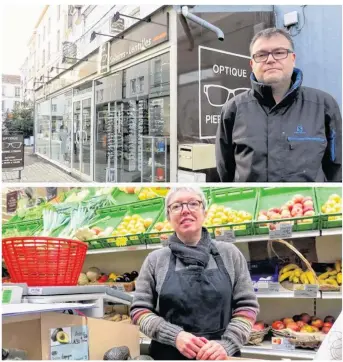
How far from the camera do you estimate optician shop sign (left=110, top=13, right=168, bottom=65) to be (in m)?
2.14

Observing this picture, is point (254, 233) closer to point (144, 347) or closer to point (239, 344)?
point (239, 344)

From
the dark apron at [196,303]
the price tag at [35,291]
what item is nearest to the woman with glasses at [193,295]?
the dark apron at [196,303]

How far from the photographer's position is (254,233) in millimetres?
2137

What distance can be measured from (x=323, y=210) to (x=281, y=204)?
0.17 meters

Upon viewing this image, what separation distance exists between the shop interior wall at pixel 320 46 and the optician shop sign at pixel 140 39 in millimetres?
495

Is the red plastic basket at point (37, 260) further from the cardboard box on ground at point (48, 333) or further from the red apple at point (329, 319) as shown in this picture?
the red apple at point (329, 319)

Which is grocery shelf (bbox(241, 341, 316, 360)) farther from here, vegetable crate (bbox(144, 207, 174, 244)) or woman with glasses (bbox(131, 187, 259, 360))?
vegetable crate (bbox(144, 207, 174, 244))

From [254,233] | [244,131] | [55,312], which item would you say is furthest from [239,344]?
[244,131]

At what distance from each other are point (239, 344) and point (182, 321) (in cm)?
23

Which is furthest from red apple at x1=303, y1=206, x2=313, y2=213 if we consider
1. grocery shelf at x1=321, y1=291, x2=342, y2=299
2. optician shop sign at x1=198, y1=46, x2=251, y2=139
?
optician shop sign at x1=198, y1=46, x2=251, y2=139

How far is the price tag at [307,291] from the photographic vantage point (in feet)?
7.11

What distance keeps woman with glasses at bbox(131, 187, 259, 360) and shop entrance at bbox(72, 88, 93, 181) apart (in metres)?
0.52

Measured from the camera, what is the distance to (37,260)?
1938 millimetres

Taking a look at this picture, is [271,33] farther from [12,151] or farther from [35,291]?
[35,291]
